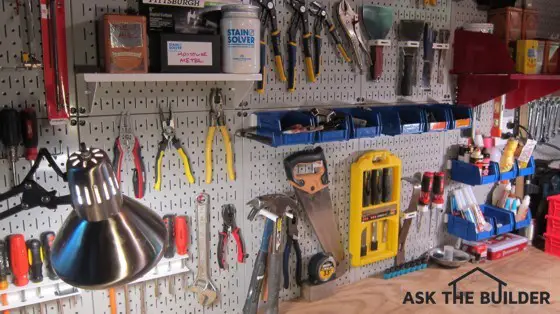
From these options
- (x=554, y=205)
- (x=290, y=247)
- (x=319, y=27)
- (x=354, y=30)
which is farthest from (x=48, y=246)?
(x=554, y=205)

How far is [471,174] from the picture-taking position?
2.05m

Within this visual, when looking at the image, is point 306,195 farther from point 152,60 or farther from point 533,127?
point 533,127

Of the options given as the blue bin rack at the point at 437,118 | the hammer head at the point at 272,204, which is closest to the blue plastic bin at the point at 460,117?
the blue bin rack at the point at 437,118

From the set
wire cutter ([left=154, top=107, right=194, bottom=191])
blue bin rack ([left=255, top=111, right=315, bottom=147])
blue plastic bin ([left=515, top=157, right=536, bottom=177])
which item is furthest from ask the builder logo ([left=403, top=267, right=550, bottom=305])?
wire cutter ([left=154, top=107, right=194, bottom=191])

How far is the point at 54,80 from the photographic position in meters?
1.22

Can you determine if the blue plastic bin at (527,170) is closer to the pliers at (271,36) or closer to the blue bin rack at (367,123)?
the blue bin rack at (367,123)

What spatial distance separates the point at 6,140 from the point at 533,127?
7.42 feet

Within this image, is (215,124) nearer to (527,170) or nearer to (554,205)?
(527,170)

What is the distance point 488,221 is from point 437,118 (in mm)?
582

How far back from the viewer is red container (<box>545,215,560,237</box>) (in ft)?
7.20

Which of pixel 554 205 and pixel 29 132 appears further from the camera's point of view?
pixel 554 205

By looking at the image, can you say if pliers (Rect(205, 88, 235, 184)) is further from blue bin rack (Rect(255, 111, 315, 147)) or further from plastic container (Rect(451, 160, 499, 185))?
plastic container (Rect(451, 160, 499, 185))

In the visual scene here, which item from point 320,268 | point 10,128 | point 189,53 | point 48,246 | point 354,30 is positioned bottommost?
point 320,268

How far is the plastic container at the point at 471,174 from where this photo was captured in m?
2.03
